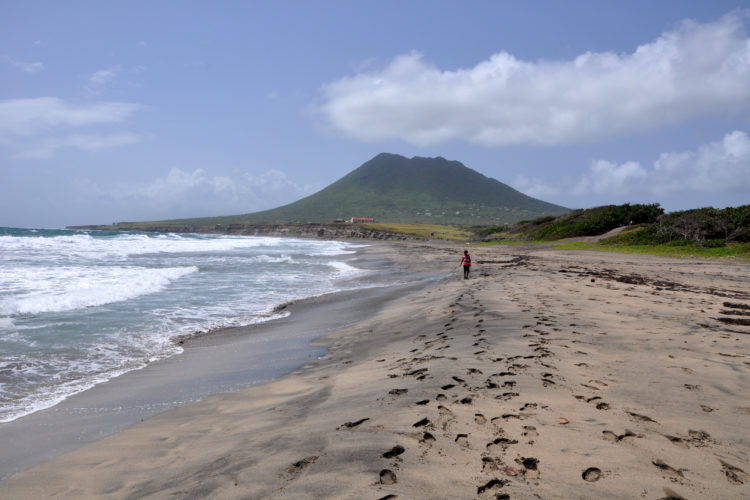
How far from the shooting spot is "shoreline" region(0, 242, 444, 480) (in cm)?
500

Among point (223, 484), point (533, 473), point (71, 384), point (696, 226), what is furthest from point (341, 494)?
point (696, 226)

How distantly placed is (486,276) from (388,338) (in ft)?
35.9

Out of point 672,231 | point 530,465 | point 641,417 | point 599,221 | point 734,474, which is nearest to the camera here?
point 734,474

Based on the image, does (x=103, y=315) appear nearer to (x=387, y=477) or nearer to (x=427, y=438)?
(x=427, y=438)

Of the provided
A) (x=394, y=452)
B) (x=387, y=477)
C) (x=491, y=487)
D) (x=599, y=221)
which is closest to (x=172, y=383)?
(x=394, y=452)

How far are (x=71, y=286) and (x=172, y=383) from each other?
1224 cm

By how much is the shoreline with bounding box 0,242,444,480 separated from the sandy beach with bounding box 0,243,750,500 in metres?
0.47

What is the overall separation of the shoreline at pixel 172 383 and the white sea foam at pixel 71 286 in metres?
5.93

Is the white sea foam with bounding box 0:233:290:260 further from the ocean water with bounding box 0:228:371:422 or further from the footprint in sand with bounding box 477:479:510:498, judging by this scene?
the footprint in sand with bounding box 477:479:510:498

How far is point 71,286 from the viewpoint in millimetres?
16141

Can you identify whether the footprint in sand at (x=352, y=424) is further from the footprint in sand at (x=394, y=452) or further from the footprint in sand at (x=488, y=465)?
the footprint in sand at (x=488, y=465)

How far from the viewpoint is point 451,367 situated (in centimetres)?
574

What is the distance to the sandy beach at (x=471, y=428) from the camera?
118 inches

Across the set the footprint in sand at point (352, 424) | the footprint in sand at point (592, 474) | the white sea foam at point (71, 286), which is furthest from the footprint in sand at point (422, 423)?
the white sea foam at point (71, 286)
